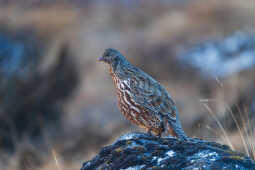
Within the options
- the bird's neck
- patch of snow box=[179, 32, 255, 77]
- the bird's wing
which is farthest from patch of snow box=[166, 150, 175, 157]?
patch of snow box=[179, 32, 255, 77]

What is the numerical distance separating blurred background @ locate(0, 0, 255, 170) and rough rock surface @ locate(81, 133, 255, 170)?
15.7 feet

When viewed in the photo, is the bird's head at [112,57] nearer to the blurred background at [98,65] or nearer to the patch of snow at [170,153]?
the patch of snow at [170,153]

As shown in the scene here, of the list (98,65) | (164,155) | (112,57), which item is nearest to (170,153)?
(164,155)

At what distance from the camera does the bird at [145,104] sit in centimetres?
556

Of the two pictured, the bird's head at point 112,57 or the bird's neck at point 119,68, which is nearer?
the bird's neck at point 119,68

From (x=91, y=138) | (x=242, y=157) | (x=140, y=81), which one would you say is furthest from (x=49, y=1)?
(x=242, y=157)

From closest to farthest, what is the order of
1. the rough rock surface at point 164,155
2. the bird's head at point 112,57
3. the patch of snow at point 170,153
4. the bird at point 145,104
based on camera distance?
the rough rock surface at point 164,155
the patch of snow at point 170,153
the bird at point 145,104
the bird's head at point 112,57

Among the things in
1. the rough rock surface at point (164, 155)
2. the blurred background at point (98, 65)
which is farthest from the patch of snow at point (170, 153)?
the blurred background at point (98, 65)

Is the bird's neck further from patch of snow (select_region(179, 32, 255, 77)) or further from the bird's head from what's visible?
patch of snow (select_region(179, 32, 255, 77))

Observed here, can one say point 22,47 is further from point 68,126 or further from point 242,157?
point 242,157

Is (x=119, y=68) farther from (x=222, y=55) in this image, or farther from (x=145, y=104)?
(x=222, y=55)

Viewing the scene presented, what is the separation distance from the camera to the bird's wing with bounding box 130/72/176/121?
220 inches

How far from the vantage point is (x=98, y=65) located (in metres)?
19.8

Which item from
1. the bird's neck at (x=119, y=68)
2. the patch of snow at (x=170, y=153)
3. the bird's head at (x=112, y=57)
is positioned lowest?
the patch of snow at (x=170, y=153)
